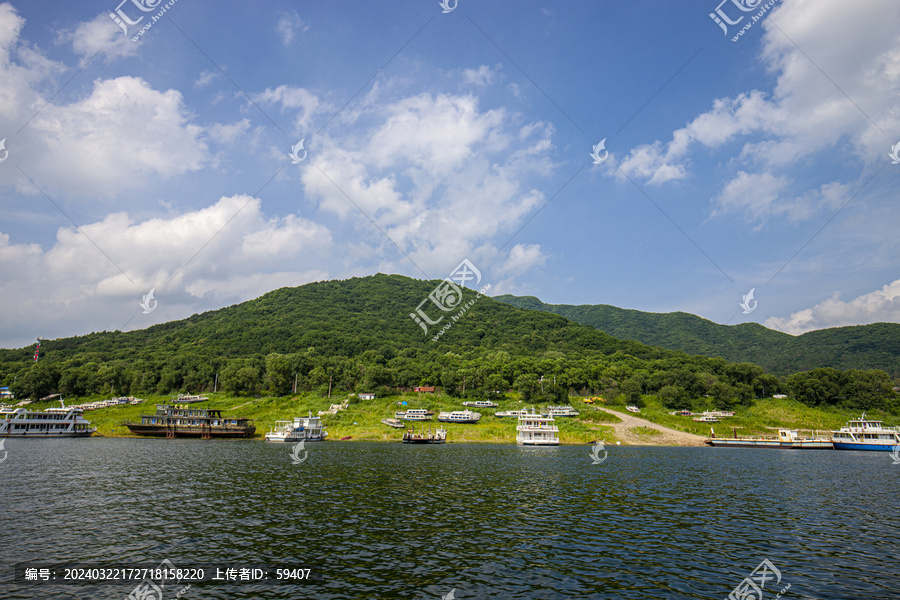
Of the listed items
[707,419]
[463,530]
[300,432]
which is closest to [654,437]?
[707,419]

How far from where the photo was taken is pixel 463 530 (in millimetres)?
26781

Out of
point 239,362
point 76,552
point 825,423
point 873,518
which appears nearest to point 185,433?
point 239,362

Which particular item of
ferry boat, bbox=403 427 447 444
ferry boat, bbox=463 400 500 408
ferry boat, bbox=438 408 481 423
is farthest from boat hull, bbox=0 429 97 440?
ferry boat, bbox=463 400 500 408

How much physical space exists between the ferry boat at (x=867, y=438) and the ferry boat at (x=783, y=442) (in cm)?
257

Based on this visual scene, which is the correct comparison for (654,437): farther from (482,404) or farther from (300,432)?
(300,432)

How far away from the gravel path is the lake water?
64.9 meters

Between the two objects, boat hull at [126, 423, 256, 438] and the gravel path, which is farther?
boat hull at [126, 423, 256, 438]

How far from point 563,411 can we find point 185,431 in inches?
3992

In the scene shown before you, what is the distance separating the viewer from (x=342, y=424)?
127 metres

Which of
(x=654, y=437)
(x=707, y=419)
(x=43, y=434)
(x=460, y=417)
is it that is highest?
(x=460, y=417)

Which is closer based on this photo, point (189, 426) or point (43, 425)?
point (43, 425)

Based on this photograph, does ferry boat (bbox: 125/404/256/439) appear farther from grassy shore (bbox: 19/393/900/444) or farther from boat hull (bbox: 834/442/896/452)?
boat hull (bbox: 834/442/896/452)

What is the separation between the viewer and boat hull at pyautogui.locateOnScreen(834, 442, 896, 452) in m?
97.4

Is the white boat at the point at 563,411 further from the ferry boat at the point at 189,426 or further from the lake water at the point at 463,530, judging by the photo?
the lake water at the point at 463,530
